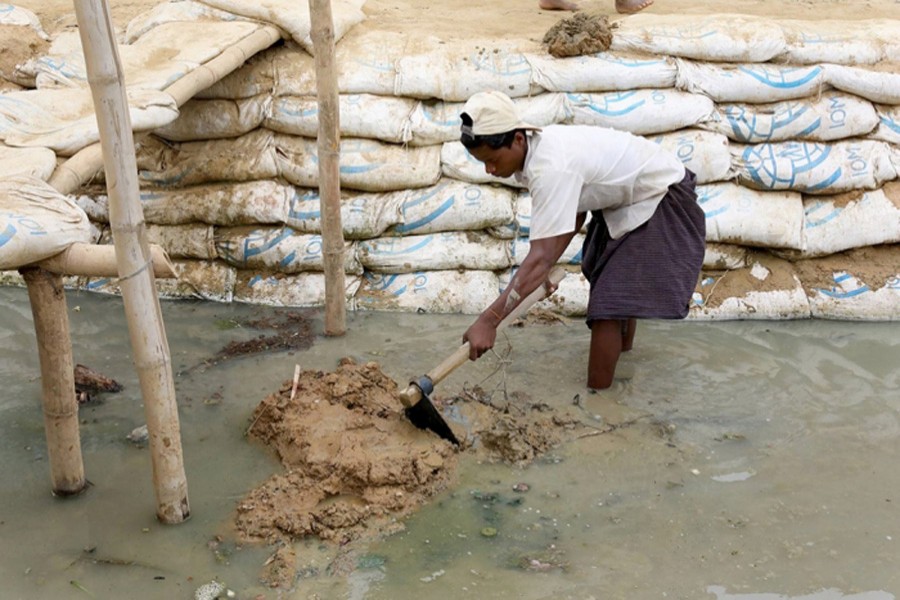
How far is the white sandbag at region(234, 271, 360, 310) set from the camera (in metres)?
4.70

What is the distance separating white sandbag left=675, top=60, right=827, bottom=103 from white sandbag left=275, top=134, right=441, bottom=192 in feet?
4.28

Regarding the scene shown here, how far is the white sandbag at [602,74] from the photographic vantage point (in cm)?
462

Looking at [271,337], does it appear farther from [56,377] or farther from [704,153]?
[704,153]

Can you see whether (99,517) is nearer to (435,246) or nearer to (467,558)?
(467,558)

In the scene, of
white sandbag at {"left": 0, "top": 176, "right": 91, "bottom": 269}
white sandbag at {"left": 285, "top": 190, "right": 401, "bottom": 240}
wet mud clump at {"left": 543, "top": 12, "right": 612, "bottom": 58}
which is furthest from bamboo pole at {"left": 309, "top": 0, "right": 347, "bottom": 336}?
white sandbag at {"left": 0, "top": 176, "right": 91, "bottom": 269}

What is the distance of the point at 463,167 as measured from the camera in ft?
15.0

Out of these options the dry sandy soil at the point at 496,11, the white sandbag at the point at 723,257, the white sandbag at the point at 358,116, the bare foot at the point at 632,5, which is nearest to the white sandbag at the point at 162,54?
the white sandbag at the point at 358,116

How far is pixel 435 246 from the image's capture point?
15.2 feet

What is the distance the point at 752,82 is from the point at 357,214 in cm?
205

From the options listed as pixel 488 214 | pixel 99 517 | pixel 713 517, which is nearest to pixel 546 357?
pixel 488 214

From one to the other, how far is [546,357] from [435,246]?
0.91 m

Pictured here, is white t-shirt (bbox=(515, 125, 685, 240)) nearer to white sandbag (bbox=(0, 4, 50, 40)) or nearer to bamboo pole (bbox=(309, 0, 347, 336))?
bamboo pole (bbox=(309, 0, 347, 336))

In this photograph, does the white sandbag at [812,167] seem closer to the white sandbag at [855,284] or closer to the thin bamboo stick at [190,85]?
the white sandbag at [855,284]

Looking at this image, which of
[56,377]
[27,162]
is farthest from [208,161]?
[56,377]
